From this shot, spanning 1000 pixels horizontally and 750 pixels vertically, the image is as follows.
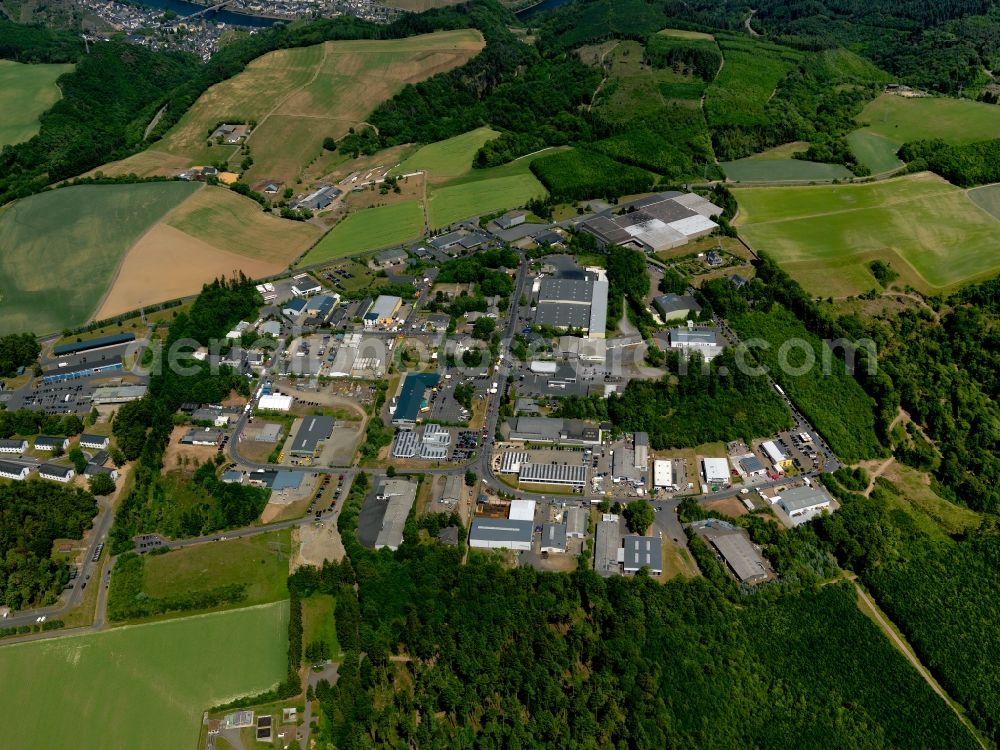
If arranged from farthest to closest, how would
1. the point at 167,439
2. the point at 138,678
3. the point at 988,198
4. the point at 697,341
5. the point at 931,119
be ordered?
the point at 931,119 < the point at 988,198 < the point at 697,341 < the point at 167,439 < the point at 138,678

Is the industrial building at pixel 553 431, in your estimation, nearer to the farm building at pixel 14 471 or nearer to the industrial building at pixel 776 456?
the industrial building at pixel 776 456

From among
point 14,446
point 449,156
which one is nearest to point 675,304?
point 449,156

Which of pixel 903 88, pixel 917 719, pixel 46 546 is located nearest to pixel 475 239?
pixel 46 546

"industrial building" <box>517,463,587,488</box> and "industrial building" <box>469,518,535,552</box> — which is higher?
"industrial building" <box>469,518,535,552</box>

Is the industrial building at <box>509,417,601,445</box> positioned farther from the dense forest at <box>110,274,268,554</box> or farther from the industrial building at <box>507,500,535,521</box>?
the dense forest at <box>110,274,268,554</box>

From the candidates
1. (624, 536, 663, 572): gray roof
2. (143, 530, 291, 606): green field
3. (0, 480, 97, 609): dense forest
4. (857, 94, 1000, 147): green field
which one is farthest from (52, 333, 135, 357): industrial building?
(857, 94, 1000, 147): green field

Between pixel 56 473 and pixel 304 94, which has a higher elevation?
pixel 56 473

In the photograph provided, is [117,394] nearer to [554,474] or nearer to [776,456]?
[554,474]
